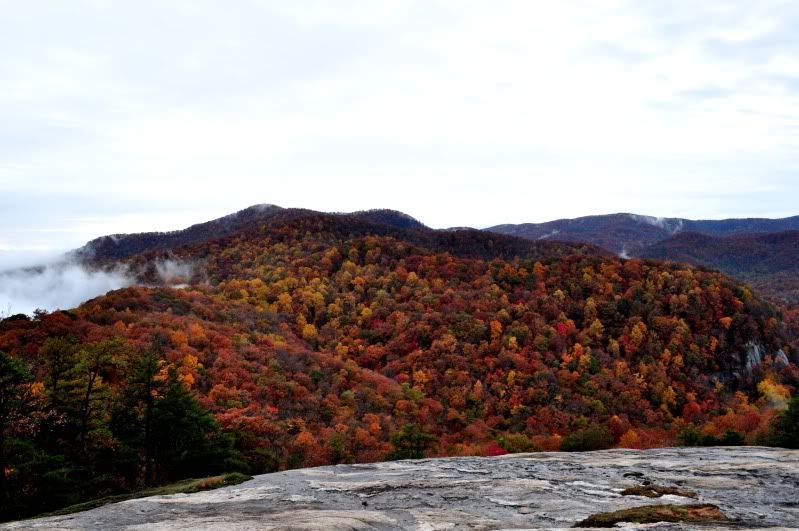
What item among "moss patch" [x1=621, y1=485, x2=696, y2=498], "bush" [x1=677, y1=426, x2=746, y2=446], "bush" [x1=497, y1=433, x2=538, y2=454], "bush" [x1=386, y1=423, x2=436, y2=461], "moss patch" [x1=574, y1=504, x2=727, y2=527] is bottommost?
Answer: "bush" [x1=497, y1=433, x2=538, y2=454]

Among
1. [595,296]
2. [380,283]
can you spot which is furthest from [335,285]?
[595,296]

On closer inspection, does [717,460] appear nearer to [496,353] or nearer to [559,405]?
[559,405]

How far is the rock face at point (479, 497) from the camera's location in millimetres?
15695

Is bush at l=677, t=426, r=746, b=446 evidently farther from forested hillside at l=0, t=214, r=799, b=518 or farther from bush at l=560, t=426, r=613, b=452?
bush at l=560, t=426, r=613, b=452

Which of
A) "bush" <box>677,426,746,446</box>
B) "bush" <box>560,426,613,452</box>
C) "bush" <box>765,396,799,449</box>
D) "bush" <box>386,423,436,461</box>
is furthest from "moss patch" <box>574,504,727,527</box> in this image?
"bush" <box>765,396,799,449</box>

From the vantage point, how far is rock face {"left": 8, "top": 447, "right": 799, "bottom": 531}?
1570 centimetres

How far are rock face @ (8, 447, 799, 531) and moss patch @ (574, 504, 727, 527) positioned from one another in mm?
430

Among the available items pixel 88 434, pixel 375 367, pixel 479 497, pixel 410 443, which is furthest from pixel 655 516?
pixel 375 367

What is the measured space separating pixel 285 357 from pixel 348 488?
73.3 meters

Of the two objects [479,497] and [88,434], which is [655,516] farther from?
[88,434]

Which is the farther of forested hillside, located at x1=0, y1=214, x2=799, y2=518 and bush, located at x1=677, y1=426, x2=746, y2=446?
bush, located at x1=677, y1=426, x2=746, y2=446

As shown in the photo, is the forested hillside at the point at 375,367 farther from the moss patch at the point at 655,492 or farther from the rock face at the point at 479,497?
the moss patch at the point at 655,492

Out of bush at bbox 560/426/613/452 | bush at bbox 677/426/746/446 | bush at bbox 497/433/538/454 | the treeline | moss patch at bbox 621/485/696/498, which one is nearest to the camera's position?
moss patch at bbox 621/485/696/498

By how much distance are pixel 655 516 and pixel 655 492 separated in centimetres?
455
